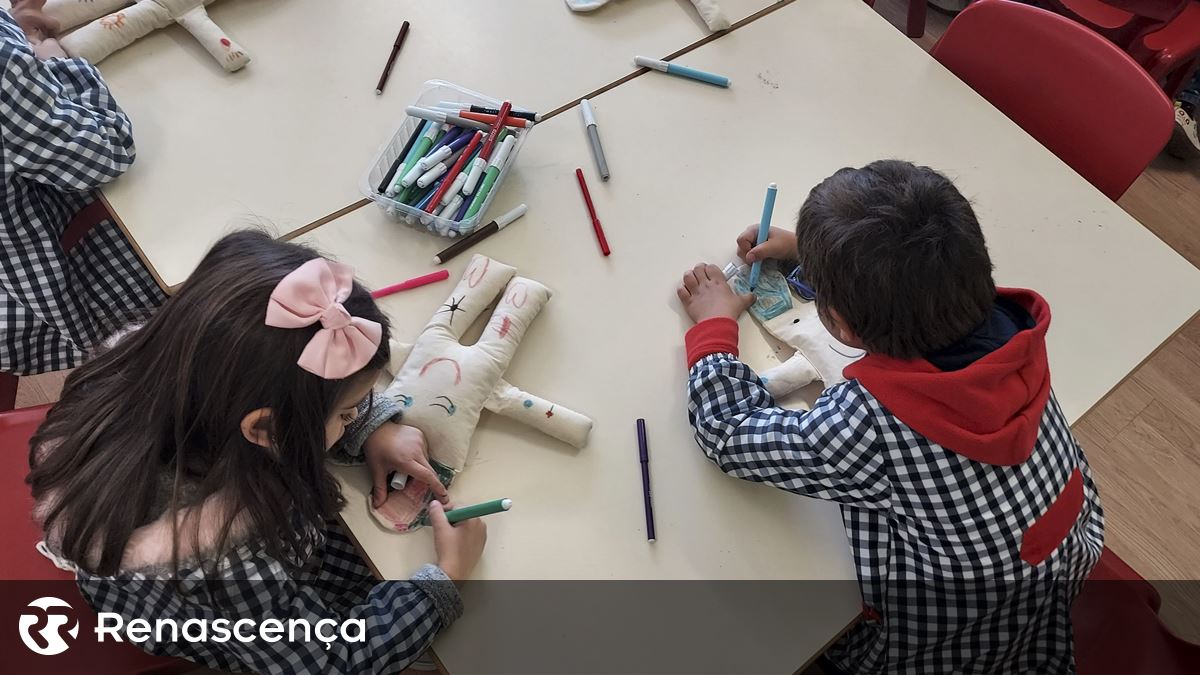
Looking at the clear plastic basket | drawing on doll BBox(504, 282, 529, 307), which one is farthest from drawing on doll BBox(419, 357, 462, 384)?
the clear plastic basket

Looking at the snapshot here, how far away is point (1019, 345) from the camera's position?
3.28ft

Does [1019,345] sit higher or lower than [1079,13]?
higher

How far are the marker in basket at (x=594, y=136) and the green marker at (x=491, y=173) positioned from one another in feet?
0.44

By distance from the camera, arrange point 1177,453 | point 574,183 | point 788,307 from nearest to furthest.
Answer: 1. point 788,307
2. point 574,183
3. point 1177,453

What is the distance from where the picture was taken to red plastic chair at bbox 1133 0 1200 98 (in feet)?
6.75

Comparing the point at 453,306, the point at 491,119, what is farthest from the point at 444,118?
the point at 453,306

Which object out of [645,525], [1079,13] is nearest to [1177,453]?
[1079,13]

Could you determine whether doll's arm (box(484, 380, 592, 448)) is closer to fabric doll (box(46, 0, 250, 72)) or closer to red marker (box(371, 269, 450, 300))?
red marker (box(371, 269, 450, 300))

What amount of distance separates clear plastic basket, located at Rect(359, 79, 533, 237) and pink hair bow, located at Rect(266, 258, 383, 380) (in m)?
0.37

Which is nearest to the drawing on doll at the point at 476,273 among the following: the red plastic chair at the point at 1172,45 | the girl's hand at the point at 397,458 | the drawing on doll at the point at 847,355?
the girl's hand at the point at 397,458

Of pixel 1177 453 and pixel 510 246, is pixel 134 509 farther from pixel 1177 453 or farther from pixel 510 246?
pixel 1177 453

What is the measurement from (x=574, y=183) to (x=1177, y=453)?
1.61 meters

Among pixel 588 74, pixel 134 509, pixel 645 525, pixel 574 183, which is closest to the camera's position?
pixel 134 509

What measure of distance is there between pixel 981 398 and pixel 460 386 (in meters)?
0.62
